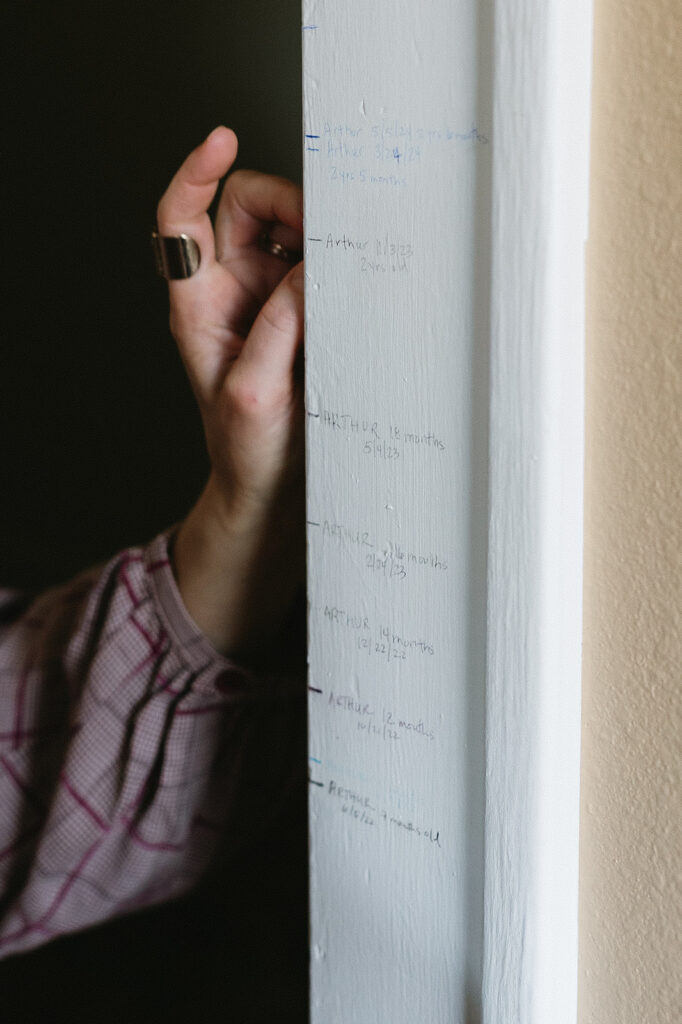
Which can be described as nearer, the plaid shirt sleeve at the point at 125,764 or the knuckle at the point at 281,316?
the knuckle at the point at 281,316

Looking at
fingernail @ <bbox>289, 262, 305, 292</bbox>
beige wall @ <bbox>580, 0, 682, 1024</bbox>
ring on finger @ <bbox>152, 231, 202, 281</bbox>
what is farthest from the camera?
ring on finger @ <bbox>152, 231, 202, 281</bbox>

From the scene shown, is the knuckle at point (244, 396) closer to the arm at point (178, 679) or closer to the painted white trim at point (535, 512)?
the arm at point (178, 679)

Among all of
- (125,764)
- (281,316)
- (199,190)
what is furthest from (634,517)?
(125,764)

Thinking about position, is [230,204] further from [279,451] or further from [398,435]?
[398,435]

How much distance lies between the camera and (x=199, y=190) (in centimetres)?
69

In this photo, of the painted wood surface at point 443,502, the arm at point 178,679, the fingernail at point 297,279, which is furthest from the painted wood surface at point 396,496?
the arm at point 178,679

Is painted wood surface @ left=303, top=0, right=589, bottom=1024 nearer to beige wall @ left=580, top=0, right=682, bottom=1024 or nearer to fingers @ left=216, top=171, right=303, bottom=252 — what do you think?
beige wall @ left=580, top=0, right=682, bottom=1024

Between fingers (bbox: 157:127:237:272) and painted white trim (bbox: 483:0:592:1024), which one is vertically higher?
fingers (bbox: 157:127:237:272)

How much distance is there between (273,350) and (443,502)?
0.22 m

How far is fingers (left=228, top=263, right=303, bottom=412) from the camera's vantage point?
603mm

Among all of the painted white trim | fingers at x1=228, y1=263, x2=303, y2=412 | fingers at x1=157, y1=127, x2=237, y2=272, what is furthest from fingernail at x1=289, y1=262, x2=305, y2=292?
the painted white trim

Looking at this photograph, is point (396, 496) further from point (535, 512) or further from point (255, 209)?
point (255, 209)

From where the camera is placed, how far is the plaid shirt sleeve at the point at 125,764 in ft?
2.57

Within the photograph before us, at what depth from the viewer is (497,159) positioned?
39 centimetres
